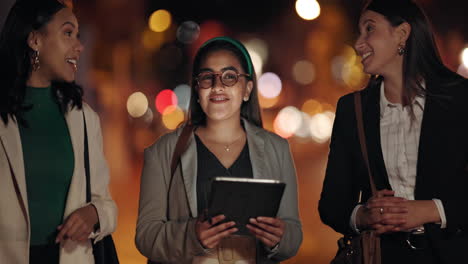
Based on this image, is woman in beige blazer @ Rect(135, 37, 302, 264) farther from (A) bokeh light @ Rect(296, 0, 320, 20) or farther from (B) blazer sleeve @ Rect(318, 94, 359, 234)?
(A) bokeh light @ Rect(296, 0, 320, 20)

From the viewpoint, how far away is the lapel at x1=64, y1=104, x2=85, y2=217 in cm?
345

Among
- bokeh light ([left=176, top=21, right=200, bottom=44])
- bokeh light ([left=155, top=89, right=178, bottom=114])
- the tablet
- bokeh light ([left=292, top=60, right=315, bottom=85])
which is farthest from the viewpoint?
bokeh light ([left=292, top=60, right=315, bottom=85])

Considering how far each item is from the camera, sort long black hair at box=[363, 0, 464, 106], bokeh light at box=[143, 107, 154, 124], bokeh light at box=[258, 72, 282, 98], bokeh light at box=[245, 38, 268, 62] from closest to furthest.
A: long black hair at box=[363, 0, 464, 106] < bokeh light at box=[143, 107, 154, 124] < bokeh light at box=[245, 38, 268, 62] < bokeh light at box=[258, 72, 282, 98]

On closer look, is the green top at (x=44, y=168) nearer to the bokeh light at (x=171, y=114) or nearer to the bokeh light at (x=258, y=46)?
the bokeh light at (x=171, y=114)

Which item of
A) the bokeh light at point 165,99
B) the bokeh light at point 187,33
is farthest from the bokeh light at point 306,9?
the bokeh light at point 165,99

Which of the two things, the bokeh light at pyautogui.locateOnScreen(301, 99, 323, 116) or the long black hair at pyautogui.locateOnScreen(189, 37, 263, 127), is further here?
the bokeh light at pyautogui.locateOnScreen(301, 99, 323, 116)

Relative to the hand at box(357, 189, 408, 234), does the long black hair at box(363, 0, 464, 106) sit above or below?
above

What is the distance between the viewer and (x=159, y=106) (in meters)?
50.8

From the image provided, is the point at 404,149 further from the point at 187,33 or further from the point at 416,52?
the point at 187,33

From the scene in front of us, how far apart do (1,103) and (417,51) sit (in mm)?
2383

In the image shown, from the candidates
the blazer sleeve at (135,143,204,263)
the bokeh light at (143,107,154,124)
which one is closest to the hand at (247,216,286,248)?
the blazer sleeve at (135,143,204,263)

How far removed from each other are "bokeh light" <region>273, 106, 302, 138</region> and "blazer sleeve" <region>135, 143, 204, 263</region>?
134 feet

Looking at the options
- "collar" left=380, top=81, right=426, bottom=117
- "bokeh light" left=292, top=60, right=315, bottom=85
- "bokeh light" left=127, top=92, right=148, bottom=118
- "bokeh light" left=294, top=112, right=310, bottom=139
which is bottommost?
"collar" left=380, top=81, right=426, bottom=117

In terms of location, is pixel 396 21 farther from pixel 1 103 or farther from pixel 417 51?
pixel 1 103
